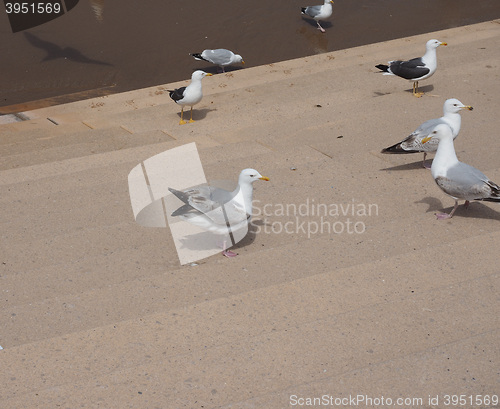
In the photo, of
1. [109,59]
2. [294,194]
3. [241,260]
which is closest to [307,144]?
[294,194]

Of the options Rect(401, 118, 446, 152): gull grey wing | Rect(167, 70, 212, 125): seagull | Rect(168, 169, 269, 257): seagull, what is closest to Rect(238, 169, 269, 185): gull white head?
Rect(168, 169, 269, 257): seagull

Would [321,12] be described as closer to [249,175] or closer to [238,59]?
[238,59]

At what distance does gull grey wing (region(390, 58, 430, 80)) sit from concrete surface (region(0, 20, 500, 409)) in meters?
1.20

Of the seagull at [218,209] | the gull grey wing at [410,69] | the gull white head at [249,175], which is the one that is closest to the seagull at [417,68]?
the gull grey wing at [410,69]

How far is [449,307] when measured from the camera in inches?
143

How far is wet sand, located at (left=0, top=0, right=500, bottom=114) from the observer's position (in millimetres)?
11492

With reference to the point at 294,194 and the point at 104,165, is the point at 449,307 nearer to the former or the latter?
the point at 294,194

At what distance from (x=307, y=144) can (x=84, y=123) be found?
3542 mm

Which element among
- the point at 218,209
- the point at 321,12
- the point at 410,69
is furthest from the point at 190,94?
the point at 321,12

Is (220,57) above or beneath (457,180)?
beneath

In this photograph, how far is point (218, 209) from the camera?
4.57 m

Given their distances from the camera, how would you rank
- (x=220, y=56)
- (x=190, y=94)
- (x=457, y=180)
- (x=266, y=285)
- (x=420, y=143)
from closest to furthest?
(x=266, y=285) < (x=457, y=180) < (x=420, y=143) < (x=190, y=94) < (x=220, y=56)

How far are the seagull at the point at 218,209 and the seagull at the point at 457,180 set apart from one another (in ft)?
4.90

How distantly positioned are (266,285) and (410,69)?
5.38 m
